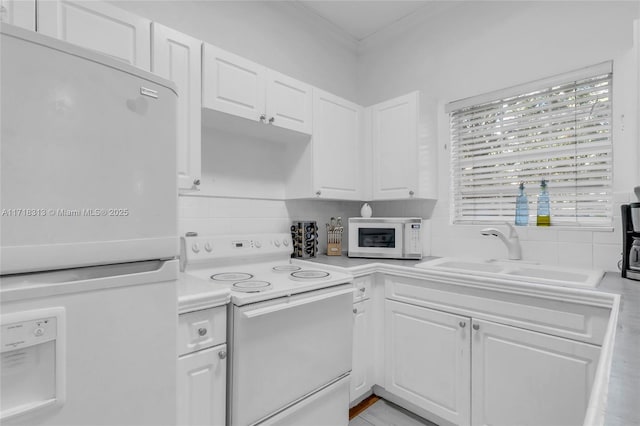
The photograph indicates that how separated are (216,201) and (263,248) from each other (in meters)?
0.43

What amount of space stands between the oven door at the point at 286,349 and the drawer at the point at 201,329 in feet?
0.17

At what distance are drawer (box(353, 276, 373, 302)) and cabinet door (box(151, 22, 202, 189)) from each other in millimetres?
1087

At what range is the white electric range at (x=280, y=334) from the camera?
1305 mm

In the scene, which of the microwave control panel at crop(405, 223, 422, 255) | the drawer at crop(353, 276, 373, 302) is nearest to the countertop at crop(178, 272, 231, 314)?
the drawer at crop(353, 276, 373, 302)

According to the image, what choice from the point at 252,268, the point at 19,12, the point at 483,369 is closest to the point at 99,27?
the point at 19,12

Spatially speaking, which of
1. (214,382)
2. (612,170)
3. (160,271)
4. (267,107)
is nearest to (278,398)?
(214,382)

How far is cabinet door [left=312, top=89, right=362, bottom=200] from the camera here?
2215 mm

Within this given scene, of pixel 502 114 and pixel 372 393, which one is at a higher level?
pixel 502 114

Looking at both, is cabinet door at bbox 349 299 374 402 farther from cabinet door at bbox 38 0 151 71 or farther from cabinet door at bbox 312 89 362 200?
cabinet door at bbox 38 0 151 71

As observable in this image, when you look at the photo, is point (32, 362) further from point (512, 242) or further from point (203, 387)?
point (512, 242)

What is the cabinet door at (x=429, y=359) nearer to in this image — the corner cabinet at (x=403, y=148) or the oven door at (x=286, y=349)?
the oven door at (x=286, y=349)

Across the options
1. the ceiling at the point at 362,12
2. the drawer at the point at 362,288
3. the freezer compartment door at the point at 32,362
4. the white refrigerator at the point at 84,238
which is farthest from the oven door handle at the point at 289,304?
the ceiling at the point at 362,12

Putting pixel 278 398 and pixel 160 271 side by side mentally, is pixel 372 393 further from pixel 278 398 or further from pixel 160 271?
pixel 160 271

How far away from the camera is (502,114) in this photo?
7.21ft
